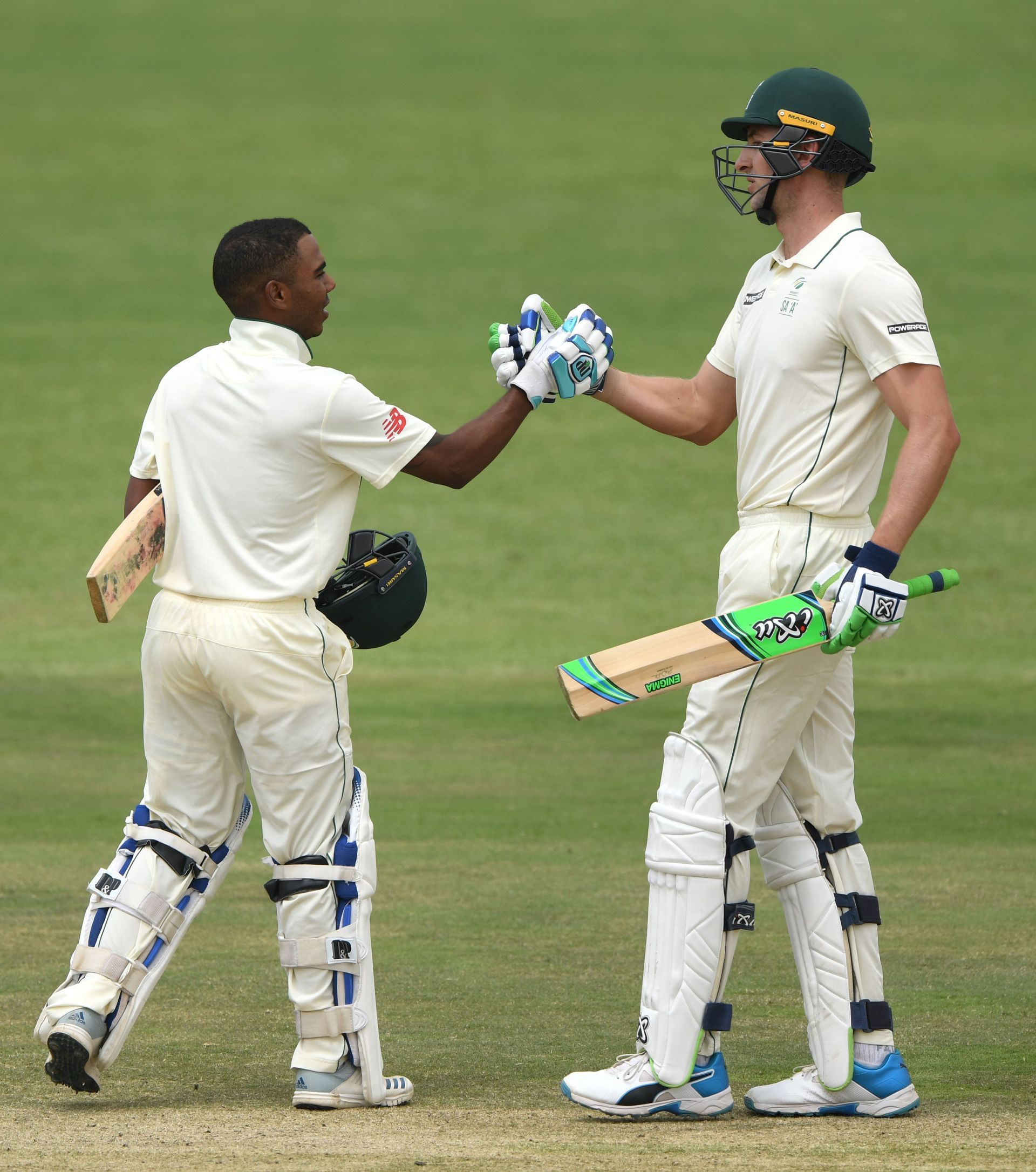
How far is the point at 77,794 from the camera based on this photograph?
8.52 metres

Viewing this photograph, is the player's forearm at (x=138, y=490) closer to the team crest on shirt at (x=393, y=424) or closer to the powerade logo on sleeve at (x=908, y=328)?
the team crest on shirt at (x=393, y=424)

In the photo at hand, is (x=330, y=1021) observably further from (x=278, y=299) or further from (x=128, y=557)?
(x=278, y=299)

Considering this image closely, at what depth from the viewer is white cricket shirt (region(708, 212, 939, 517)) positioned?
4.34 metres

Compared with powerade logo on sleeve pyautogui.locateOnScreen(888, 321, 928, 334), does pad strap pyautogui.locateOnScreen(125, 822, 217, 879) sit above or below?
below

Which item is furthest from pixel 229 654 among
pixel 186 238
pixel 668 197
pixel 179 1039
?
pixel 668 197

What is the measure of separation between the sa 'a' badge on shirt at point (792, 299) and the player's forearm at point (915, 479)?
1.35ft

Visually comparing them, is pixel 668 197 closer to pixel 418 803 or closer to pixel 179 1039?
pixel 418 803

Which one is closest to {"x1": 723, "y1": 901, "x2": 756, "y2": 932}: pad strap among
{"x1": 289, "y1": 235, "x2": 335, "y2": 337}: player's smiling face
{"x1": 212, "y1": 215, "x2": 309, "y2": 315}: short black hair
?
{"x1": 289, "y1": 235, "x2": 335, "y2": 337}: player's smiling face

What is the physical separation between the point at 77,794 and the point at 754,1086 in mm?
4621

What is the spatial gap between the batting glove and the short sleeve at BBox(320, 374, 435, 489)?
1.05 metres

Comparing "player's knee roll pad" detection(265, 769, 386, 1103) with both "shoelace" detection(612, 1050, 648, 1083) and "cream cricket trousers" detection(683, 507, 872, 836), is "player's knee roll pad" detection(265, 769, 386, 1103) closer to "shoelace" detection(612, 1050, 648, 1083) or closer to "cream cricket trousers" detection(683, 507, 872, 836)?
"shoelace" detection(612, 1050, 648, 1083)

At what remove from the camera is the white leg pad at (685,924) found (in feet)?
14.3

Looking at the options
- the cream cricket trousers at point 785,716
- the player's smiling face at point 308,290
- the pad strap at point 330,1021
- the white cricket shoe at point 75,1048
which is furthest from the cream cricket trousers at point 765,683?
the white cricket shoe at point 75,1048

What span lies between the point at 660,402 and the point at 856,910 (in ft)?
4.59
